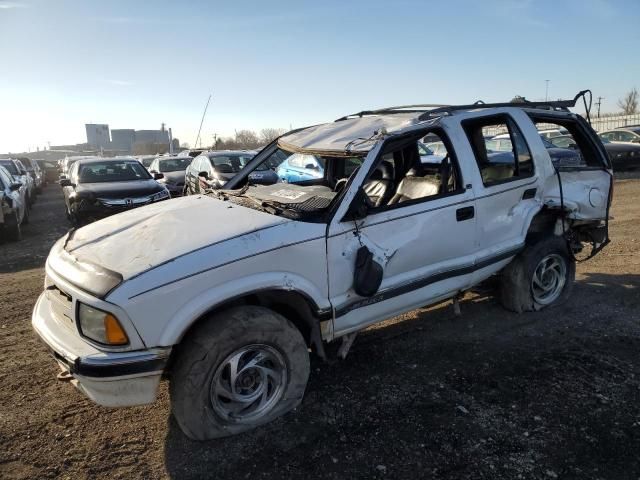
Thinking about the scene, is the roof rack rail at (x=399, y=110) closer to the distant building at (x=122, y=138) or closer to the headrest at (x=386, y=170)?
the headrest at (x=386, y=170)

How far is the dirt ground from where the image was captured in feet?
8.47

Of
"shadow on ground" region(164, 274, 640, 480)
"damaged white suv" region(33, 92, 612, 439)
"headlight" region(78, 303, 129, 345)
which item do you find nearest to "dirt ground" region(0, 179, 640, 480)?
"shadow on ground" region(164, 274, 640, 480)

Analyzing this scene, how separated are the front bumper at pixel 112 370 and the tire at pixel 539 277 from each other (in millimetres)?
3224

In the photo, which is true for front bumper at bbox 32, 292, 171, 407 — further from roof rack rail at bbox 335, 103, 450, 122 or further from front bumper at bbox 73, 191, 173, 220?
front bumper at bbox 73, 191, 173, 220

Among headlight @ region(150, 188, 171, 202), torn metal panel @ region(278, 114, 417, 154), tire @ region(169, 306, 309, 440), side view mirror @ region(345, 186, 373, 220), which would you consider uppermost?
torn metal panel @ region(278, 114, 417, 154)

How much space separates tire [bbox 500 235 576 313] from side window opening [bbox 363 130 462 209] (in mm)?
1172

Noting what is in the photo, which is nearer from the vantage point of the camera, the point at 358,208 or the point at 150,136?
the point at 358,208

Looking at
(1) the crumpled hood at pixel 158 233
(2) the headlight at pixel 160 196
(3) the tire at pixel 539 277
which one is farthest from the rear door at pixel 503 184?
(2) the headlight at pixel 160 196

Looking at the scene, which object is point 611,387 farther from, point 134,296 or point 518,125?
point 134,296

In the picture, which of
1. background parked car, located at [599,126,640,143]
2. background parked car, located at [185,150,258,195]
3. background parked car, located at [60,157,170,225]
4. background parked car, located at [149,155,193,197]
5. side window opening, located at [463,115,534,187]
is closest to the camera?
side window opening, located at [463,115,534,187]

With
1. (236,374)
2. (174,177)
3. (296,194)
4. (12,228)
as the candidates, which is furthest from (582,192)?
(174,177)

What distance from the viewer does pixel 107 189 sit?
949 centimetres

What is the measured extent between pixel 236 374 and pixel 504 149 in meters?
3.17

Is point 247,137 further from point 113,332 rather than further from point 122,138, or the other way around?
point 113,332
